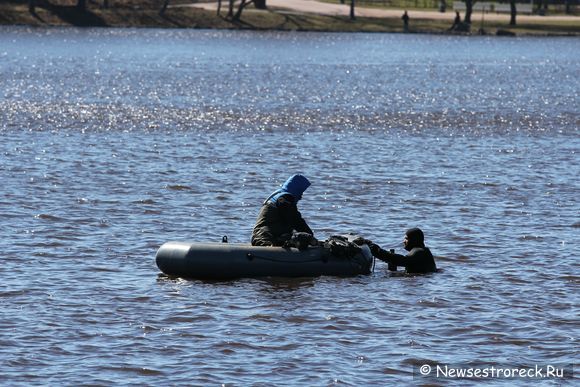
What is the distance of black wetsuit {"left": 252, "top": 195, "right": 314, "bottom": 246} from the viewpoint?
75.3 feet

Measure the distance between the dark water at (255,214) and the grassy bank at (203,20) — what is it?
176ft

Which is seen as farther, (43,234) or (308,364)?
(43,234)

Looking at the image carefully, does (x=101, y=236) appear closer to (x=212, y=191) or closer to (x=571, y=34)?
(x=212, y=191)

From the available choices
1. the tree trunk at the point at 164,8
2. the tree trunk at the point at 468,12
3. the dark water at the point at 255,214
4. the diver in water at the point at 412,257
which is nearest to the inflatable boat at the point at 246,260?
the dark water at the point at 255,214

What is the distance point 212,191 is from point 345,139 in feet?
41.0

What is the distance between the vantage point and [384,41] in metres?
125

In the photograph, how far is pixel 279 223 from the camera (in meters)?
23.0

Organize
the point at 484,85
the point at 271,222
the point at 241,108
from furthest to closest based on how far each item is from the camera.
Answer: the point at 484,85 → the point at 241,108 → the point at 271,222

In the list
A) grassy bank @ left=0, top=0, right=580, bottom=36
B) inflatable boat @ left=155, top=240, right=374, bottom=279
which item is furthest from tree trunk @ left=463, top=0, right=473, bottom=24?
inflatable boat @ left=155, top=240, right=374, bottom=279

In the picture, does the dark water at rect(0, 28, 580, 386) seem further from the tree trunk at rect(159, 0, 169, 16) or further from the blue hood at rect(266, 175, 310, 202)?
the tree trunk at rect(159, 0, 169, 16)

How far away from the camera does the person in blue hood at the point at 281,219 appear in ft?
75.3

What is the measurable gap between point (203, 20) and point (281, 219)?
104m

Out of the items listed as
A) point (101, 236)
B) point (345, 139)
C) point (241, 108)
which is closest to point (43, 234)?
point (101, 236)

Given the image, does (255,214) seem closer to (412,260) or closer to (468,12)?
(412,260)
